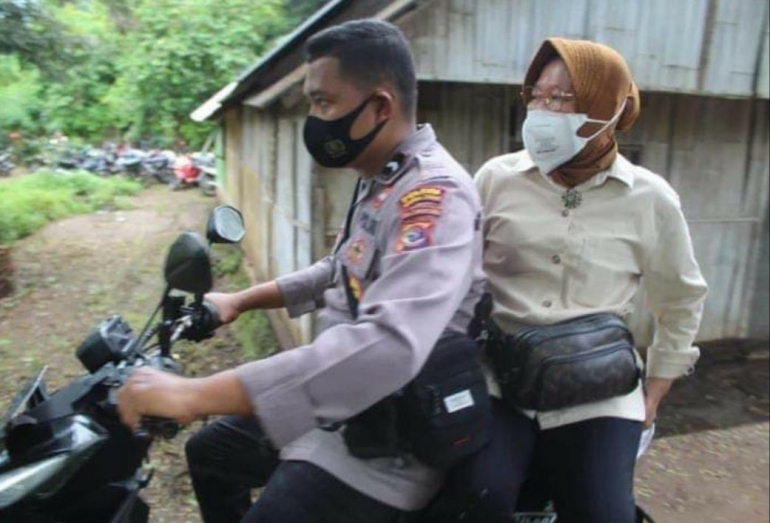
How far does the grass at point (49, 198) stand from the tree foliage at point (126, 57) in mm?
555

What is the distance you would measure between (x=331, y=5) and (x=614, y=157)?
3179mm

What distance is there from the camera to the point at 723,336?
7996 mm

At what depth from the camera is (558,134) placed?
6.86 ft

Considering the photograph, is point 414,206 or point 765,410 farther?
point 765,410

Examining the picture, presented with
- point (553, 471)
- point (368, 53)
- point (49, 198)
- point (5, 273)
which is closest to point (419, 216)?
point (368, 53)

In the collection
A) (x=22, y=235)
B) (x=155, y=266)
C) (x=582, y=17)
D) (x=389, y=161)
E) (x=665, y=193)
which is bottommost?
(x=155, y=266)

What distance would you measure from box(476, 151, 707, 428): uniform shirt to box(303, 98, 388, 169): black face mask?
2.06 ft

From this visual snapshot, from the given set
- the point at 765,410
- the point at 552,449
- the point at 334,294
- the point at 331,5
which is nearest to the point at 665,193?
the point at 552,449

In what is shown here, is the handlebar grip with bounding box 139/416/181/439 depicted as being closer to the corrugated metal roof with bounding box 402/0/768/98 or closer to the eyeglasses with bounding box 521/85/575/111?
the eyeglasses with bounding box 521/85/575/111

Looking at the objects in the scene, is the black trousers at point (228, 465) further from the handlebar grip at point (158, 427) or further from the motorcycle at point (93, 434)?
the handlebar grip at point (158, 427)

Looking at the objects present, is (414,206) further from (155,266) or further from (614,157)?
(155,266)

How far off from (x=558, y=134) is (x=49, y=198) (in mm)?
8167

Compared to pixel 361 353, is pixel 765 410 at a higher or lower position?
lower

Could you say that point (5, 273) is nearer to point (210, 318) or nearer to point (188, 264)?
point (210, 318)
